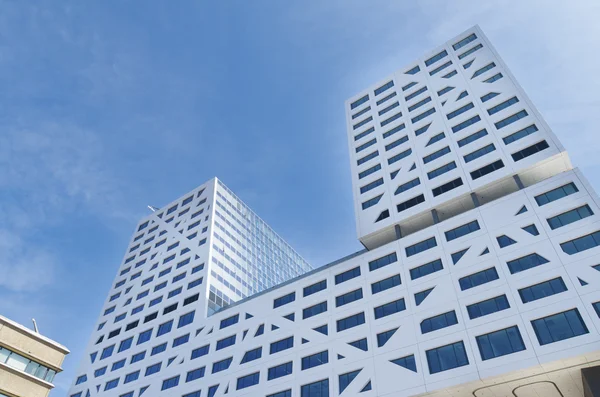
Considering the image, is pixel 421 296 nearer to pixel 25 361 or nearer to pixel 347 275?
pixel 347 275

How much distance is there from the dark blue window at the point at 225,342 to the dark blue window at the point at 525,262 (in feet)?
87.0

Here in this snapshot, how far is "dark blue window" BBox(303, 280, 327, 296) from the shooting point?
4179 centimetres

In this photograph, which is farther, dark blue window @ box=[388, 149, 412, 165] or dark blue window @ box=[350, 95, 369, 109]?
dark blue window @ box=[350, 95, 369, 109]

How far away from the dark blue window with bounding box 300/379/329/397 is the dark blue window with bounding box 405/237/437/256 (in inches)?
498

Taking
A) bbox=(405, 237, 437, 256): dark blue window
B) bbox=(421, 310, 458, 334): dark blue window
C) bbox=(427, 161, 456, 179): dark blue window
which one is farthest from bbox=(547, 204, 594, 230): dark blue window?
bbox=(427, 161, 456, 179): dark blue window

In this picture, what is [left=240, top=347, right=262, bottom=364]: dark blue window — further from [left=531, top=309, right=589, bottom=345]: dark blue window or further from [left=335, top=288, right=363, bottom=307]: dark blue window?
[left=531, top=309, right=589, bottom=345]: dark blue window

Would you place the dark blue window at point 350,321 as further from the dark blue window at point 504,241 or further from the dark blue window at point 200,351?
the dark blue window at point 200,351

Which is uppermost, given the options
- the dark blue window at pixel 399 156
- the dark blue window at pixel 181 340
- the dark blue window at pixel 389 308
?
the dark blue window at pixel 399 156

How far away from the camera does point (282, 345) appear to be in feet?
130

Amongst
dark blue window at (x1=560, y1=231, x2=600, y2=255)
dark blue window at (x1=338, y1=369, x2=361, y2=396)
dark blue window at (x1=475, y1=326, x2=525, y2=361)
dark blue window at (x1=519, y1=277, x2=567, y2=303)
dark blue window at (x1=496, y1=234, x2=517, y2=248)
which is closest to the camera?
dark blue window at (x1=475, y1=326, x2=525, y2=361)


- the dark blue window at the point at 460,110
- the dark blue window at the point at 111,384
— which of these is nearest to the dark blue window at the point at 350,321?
the dark blue window at the point at 460,110

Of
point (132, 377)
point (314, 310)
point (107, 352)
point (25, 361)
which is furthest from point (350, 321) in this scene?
point (107, 352)

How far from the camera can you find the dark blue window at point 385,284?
36.9 m

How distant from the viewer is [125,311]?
59906 mm
